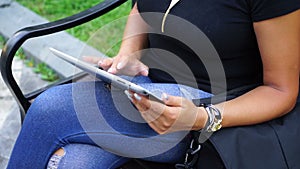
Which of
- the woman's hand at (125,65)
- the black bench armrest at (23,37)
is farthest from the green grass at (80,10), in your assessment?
the woman's hand at (125,65)

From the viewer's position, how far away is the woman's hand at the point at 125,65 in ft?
5.25

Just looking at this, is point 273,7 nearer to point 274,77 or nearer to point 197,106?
point 274,77

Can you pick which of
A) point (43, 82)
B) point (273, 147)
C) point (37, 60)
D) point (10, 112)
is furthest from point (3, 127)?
point (273, 147)

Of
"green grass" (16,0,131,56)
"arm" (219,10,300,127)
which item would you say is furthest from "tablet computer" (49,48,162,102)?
"green grass" (16,0,131,56)

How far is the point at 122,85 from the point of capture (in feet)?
4.18

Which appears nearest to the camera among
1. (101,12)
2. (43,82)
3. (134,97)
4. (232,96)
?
(134,97)

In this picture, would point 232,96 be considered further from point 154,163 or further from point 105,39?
point 105,39

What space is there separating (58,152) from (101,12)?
0.67m

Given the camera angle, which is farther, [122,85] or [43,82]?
[43,82]

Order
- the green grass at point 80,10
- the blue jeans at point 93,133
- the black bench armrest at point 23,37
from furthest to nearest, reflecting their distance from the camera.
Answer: the green grass at point 80,10 < the black bench armrest at point 23,37 < the blue jeans at point 93,133

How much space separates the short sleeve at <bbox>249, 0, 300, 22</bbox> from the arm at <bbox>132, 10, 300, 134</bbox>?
0.04 feet

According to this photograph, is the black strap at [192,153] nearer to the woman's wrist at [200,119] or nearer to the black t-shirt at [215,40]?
the woman's wrist at [200,119]

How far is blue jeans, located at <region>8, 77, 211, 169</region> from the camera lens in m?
1.44

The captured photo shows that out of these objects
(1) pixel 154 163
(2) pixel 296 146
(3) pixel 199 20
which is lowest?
(1) pixel 154 163
